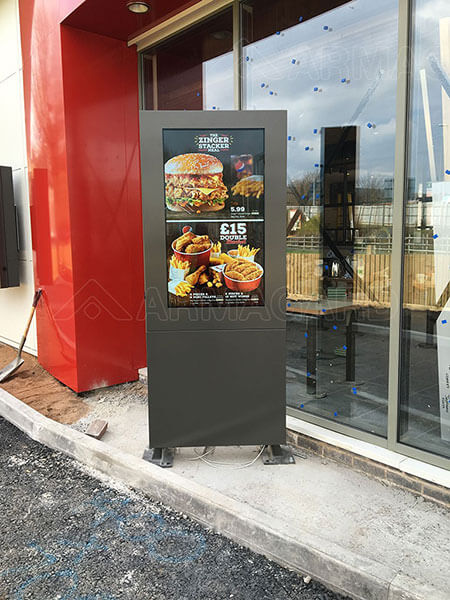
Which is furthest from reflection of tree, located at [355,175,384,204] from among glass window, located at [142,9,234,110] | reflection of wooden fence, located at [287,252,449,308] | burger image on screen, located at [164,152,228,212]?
glass window, located at [142,9,234,110]

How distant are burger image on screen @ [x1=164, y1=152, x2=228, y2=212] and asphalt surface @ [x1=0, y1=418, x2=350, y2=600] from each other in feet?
6.52

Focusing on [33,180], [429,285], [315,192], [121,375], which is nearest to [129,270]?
[121,375]

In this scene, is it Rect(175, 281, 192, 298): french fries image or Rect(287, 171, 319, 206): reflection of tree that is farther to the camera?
Rect(287, 171, 319, 206): reflection of tree

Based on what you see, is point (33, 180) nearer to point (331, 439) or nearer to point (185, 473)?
point (185, 473)

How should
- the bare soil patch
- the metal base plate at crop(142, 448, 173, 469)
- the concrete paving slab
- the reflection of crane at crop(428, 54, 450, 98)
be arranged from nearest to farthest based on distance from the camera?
the concrete paving slab
the reflection of crane at crop(428, 54, 450, 98)
the metal base plate at crop(142, 448, 173, 469)
the bare soil patch

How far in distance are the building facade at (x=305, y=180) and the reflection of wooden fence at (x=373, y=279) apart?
10mm

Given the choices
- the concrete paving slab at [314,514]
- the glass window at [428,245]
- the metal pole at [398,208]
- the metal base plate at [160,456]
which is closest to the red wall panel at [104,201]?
the concrete paving slab at [314,514]

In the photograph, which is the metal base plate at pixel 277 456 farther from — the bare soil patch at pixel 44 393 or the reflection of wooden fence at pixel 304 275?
the bare soil patch at pixel 44 393

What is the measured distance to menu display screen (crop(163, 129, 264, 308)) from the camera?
10.5 feet

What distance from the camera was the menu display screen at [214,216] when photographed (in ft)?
10.5

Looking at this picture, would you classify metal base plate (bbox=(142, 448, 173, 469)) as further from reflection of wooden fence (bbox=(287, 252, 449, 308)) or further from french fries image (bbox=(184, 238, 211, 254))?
reflection of wooden fence (bbox=(287, 252, 449, 308))

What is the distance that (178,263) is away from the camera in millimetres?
3291

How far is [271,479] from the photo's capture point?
3.29 meters

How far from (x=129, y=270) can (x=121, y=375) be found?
1.18 m
